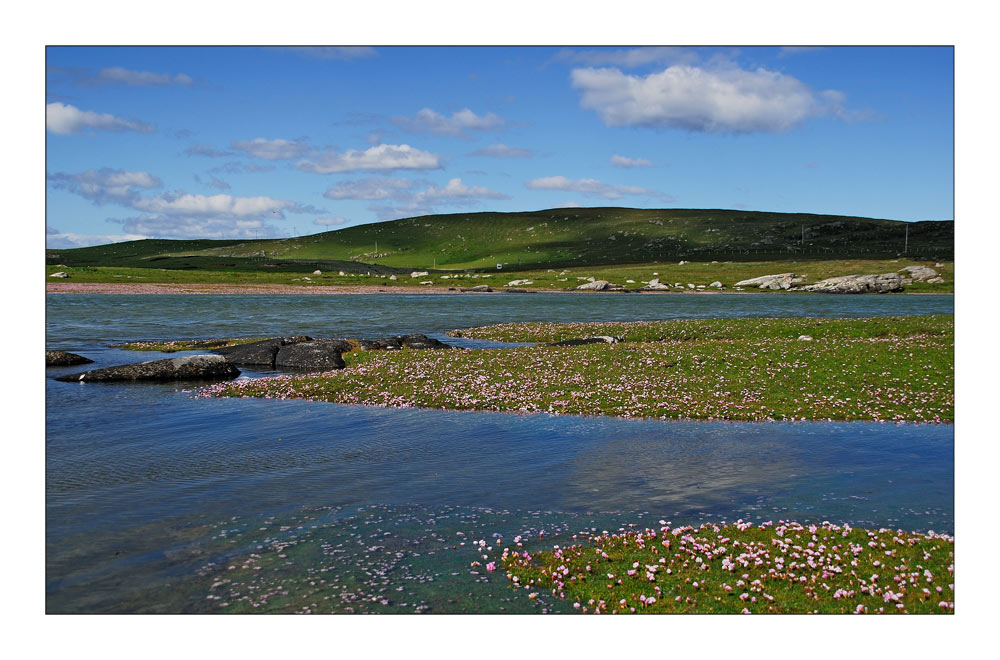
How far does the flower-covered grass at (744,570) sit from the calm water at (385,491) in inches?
30.2

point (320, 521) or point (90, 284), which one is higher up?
point (90, 284)

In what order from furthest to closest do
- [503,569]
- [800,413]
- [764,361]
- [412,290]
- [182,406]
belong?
[412,290], [764,361], [182,406], [800,413], [503,569]

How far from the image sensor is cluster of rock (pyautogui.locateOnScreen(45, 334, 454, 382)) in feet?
113

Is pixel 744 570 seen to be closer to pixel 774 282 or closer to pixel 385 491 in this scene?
pixel 385 491

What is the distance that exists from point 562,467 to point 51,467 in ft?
44.3

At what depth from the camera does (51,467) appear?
18.5 metres

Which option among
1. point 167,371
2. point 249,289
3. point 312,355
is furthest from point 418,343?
point 249,289

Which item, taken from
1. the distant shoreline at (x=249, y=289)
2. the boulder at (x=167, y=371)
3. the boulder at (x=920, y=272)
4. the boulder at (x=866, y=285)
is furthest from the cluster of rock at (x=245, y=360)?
the boulder at (x=920, y=272)

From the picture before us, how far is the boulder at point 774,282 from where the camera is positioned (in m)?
166

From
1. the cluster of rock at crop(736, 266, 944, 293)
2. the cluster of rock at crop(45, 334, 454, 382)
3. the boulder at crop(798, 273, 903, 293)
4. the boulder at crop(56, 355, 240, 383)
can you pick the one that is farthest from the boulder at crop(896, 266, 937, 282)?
the boulder at crop(56, 355, 240, 383)

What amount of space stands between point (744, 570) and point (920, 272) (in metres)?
180

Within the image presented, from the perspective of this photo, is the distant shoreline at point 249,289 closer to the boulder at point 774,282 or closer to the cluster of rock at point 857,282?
the cluster of rock at point 857,282

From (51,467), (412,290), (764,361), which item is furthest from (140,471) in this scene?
(412,290)
